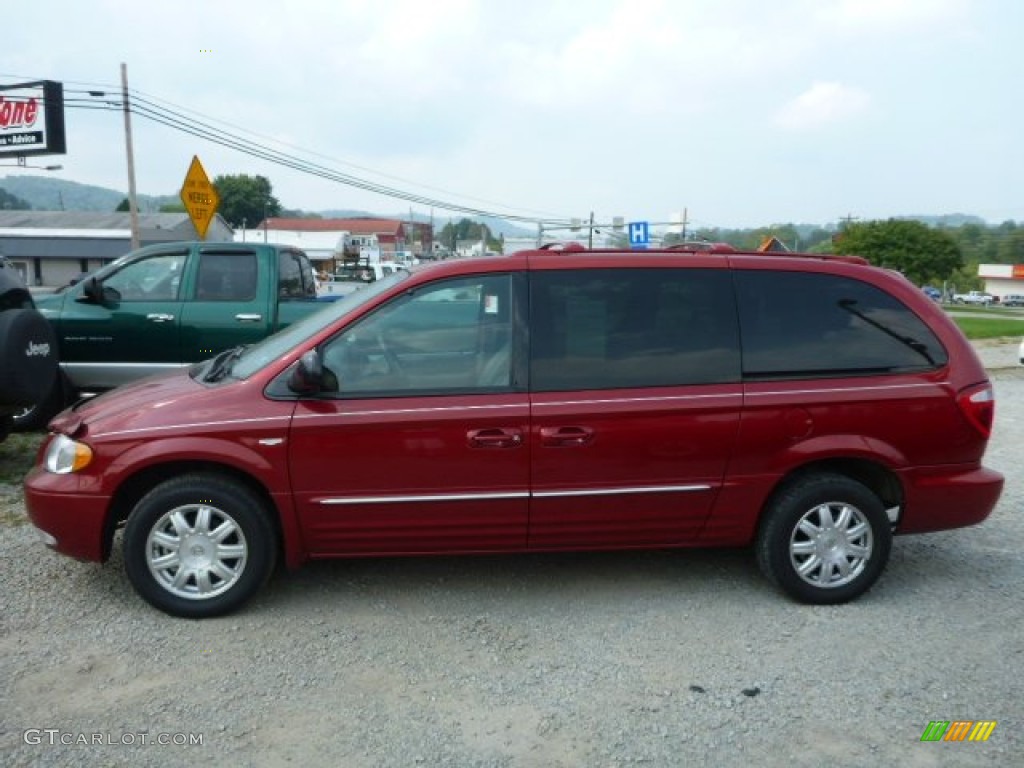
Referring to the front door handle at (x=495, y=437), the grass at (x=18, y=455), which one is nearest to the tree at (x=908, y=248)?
the grass at (x=18, y=455)

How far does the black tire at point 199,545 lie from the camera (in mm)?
3764

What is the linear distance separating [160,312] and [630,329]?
5.18 meters

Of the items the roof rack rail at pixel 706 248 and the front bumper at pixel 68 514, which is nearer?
the front bumper at pixel 68 514

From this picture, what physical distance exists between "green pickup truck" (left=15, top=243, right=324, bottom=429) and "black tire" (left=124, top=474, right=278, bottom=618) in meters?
3.87

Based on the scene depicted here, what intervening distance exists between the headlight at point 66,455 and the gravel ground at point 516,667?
0.71 meters

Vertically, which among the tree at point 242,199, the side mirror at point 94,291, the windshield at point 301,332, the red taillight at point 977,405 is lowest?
the red taillight at point 977,405

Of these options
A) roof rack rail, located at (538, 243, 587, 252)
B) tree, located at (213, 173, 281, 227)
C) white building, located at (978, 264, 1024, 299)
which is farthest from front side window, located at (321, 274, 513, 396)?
white building, located at (978, 264, 1024, 299)

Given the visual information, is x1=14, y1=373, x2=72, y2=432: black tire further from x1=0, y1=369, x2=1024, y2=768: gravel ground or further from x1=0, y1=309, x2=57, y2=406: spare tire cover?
x1=0, y1=369, x2=1024, y2=768: gravel ground

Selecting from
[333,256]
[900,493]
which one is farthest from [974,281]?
[900,493]

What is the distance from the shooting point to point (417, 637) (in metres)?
3.73

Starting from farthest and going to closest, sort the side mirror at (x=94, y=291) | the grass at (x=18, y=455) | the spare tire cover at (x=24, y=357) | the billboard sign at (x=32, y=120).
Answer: the billboard sign at (x=32, y=120) → the side mirror at (x=94, y=291) → the grass at (x=18, y=455) → the spare tire cover at (x=24, y=357)

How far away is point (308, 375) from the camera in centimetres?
369

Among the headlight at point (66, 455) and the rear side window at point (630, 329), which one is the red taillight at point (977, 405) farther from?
the headlight at point (66, 455)

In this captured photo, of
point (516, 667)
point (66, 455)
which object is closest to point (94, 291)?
point (66, 455)
